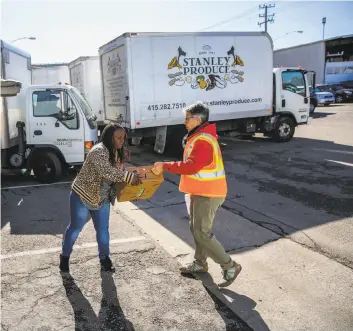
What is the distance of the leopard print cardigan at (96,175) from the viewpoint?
3422 millimetres

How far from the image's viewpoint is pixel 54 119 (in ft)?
25.3

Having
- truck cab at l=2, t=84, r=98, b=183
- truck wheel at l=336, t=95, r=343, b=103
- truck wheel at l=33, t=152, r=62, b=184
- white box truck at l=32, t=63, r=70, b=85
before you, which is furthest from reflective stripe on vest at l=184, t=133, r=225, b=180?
truck wheel at l=336, t=95, r=343, b=103

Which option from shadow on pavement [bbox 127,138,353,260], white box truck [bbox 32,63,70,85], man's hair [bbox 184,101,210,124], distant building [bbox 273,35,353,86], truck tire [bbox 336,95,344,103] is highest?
distant building [bbox 273,35,353,86]

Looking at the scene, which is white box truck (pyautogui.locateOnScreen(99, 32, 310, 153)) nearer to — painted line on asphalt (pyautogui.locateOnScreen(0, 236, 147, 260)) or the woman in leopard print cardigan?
painted line on asphalt (pyautogui.locateOnScreen(0, 236, 147, 260))

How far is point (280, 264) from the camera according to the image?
4.09 m

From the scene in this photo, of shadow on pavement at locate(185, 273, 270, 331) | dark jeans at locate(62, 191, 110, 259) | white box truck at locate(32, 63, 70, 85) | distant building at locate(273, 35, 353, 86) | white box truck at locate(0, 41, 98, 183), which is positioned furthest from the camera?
distant building at locate(273, 35, 353, 86)

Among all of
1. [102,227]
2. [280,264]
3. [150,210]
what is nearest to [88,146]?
[150,210]

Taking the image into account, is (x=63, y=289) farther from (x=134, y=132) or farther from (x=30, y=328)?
(x=134, y=132)

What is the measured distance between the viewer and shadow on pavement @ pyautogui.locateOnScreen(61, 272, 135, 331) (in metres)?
3.01

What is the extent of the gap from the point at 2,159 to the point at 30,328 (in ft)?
18.2

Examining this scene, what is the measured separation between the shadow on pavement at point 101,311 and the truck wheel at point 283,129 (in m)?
10.2

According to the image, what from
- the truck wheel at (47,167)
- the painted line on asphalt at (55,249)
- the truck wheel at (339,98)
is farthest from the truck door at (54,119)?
the truck wheel at (339,98)

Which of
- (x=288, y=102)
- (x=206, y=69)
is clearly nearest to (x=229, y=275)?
(x=206, y=69)

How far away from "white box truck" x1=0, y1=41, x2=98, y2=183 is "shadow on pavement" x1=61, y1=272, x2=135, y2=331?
14.9ft
